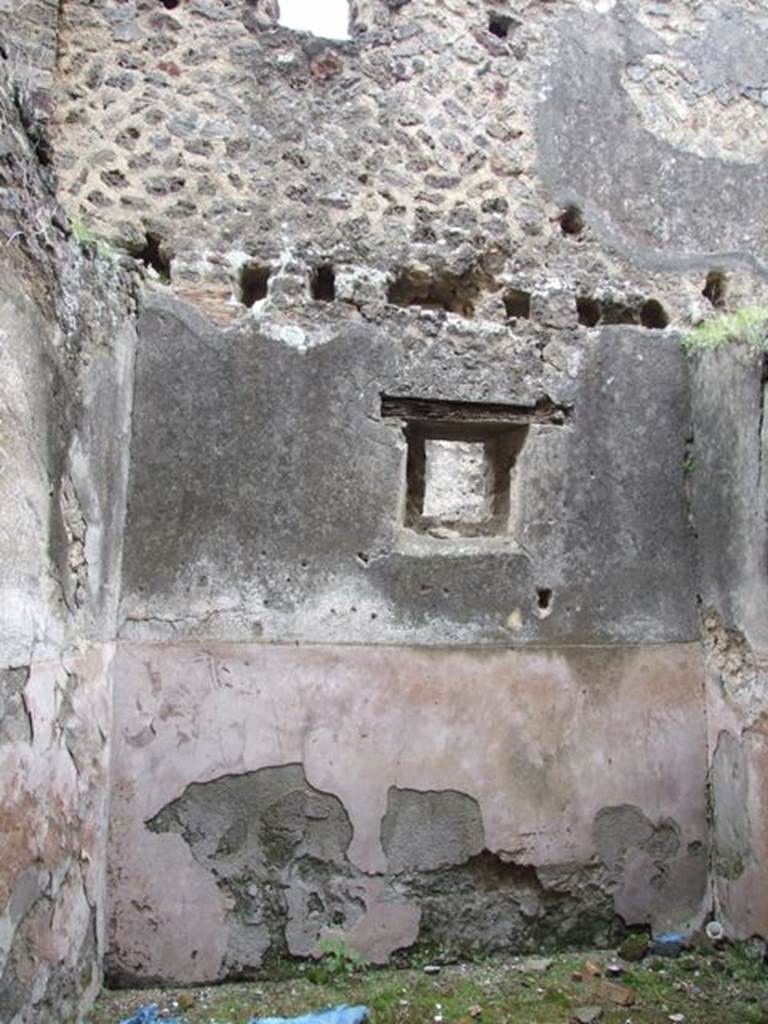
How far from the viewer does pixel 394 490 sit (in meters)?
4.25

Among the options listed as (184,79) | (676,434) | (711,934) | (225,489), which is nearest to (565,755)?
Answer: (711,934)

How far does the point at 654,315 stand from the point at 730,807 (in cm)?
244

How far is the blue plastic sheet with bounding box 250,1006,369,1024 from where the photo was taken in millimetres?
3494

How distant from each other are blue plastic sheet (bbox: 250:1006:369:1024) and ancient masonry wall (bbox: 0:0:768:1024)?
1.26ft

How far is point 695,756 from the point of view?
443 centimetres

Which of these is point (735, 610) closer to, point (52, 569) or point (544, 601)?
point (544, 601)

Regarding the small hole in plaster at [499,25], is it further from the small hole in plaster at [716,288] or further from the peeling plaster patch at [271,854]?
the peeling plaster patch at [271,854]

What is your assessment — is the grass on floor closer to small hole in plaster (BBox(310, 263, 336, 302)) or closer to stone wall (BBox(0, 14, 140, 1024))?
stone wall (BBox(0, 14, 140, 1024))

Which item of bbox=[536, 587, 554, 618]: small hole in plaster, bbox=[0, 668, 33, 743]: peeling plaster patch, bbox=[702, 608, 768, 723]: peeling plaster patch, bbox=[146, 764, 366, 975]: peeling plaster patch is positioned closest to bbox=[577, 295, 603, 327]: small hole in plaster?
bbox=[536, 587, 554, 618]: small hole in plaster

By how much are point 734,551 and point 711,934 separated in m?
1.75

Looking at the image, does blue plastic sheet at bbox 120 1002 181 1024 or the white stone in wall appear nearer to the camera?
blue plastic sheet at bbox 120 1002 181 1024

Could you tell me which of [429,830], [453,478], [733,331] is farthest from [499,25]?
[453,478]

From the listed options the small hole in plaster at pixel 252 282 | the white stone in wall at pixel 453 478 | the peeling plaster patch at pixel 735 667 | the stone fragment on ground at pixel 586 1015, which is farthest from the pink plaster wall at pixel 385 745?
the white stone in wall at pixel 453 478

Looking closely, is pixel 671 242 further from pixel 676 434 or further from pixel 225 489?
pixel 225 489
